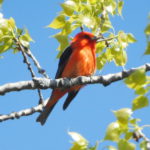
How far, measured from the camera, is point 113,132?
2920 mm

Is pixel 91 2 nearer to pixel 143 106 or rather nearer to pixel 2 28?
pixel 2 28

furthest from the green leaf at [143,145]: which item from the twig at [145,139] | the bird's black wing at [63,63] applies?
the bird's black wing at [63,63]

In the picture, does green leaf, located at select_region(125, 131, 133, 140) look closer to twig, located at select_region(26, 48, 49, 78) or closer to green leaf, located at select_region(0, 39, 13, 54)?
twig, located at select_region(26, 48, 49, 78)

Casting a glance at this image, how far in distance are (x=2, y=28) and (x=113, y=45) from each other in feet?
4.43

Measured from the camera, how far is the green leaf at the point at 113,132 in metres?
2.89

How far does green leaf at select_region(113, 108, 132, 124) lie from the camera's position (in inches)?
116

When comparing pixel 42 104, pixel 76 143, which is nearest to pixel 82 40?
pixel 42 104

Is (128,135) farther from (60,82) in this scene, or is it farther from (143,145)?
(60,82)

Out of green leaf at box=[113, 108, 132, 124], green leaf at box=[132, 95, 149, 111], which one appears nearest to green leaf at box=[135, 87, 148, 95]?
green leaf at box=[132, 95, 149, 111]

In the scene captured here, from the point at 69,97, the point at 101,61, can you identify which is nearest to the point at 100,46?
the point at 101,61

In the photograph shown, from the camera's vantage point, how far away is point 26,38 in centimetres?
466

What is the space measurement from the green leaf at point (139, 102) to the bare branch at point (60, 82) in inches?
45.9

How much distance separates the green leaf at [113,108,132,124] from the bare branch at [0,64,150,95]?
3.44ft

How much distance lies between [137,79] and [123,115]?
1.12ft
